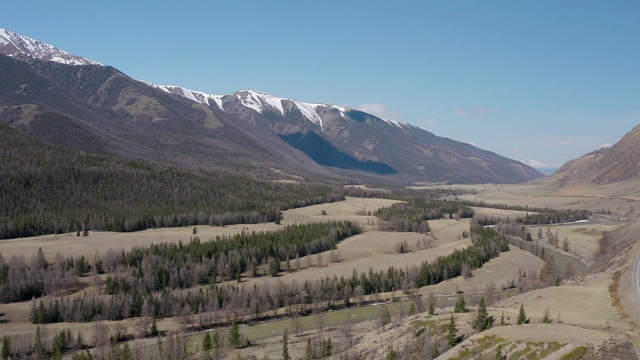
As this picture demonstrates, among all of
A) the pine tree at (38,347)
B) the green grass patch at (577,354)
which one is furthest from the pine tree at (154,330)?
the green grass patch at (577,354)

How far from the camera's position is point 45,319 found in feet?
336

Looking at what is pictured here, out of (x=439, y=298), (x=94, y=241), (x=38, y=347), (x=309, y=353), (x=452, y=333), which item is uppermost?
(x=452, y=333)

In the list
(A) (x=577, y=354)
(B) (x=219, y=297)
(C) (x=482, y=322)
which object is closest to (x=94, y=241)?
(B) (x=219, y=297)

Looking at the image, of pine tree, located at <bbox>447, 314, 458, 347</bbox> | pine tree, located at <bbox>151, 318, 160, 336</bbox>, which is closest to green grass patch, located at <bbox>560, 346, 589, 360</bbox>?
pine tree, located at <bbox>447, 314, 458, 347</bbox>

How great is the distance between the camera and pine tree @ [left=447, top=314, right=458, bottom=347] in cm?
6969

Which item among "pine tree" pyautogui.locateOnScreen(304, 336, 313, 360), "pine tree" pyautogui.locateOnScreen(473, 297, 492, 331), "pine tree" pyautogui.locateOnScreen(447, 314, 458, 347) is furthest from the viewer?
"pine tree" pyautogui.locateOnScreen(304, 336, 313, 360)

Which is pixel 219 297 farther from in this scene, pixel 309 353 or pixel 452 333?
pixel 452 333

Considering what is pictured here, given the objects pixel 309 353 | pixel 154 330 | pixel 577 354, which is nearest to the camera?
pixel 577 354

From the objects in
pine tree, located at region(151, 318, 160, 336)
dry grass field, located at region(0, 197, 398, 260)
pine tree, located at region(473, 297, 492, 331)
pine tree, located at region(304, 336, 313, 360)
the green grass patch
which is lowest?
pine tree, located at region(151, 318, 160, 336)

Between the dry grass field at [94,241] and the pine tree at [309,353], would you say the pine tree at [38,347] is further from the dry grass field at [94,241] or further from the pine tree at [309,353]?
the dry grass field at [94,241]

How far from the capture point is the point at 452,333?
70.4 metres

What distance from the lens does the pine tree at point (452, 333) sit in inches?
2744

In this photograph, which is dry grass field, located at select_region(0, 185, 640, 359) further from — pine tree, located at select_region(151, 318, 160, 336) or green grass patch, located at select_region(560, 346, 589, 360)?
pine tree, located at select_region(151, 318, 160, 336)

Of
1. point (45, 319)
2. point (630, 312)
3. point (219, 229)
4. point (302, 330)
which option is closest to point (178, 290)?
point (45, 319)
